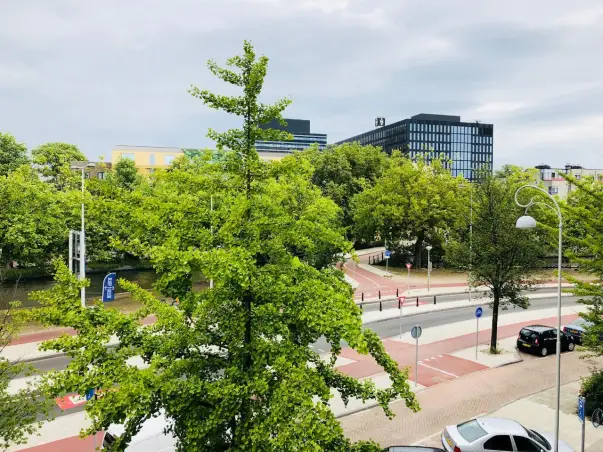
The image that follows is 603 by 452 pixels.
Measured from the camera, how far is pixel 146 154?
270 feet

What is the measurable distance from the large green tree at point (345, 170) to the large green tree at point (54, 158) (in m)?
26.7

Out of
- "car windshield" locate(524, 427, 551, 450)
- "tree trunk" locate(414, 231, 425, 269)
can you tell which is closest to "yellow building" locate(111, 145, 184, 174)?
"tree trunk" locate(414, 231, 425, 269)

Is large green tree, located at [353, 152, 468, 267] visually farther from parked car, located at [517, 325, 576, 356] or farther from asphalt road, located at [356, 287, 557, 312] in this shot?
parked car, located at [517, 325, 576, 356]

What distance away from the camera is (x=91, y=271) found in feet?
140

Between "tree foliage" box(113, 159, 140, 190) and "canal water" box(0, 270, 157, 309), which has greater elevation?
"tree foliage" box(113, 159, 140, 190)

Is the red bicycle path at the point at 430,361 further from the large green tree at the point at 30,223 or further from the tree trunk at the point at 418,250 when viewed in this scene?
the tree trunk at the point at 418,250

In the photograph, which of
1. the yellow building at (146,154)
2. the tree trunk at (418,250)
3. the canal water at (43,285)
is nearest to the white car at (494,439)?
the canal water at (43,285)

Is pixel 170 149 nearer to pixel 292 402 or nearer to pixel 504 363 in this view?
pixel 504 363

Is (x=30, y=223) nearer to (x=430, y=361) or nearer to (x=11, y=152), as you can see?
(x=430, y=361)

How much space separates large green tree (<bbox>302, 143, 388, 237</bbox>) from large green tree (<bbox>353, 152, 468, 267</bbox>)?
22.7 ft

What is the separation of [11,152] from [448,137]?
127 m

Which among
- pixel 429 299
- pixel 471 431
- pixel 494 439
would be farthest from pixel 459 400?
pixel 429 299

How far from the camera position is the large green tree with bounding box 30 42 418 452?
557 centimetres

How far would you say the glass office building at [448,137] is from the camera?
14100cm
